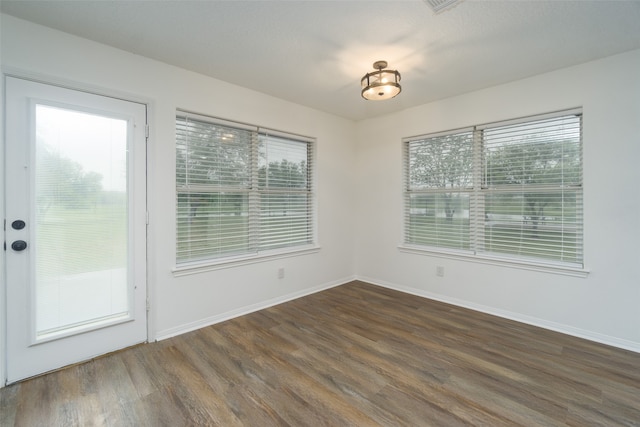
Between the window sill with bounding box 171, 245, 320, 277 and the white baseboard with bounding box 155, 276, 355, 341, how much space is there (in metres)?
0.52

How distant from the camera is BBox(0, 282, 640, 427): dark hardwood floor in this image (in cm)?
176

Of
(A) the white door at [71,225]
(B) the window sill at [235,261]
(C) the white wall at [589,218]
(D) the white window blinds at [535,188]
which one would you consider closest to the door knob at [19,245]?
(A) the white door at [71,225]

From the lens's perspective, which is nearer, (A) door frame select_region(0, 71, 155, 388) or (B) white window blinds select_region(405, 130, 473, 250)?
(A) door frame select_region(0, 71, 155, 388)

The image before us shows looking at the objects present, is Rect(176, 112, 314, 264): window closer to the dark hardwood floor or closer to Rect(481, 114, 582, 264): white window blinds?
the dark hardwood floor

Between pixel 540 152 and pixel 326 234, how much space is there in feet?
9.17

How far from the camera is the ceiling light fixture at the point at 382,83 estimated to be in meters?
2.57

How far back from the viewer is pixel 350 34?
2297mm

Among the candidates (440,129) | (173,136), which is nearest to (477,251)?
(440,129)

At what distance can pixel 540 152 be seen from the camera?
308 centimetres

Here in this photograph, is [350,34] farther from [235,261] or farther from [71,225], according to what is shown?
[71,225]

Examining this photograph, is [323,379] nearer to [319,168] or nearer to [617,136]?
[319,168]

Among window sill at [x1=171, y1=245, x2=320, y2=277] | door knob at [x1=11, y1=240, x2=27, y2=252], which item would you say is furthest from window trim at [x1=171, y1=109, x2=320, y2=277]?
door knob at [x1=11, y1=240, x2=27, y2=252]

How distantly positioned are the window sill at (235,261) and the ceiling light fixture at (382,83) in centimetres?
217

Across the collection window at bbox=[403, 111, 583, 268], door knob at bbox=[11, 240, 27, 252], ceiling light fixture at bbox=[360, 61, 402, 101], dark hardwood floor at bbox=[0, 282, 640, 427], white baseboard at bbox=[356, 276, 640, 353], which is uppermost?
ceiling light fixture at bbox=[360, 61, 402, 101]
